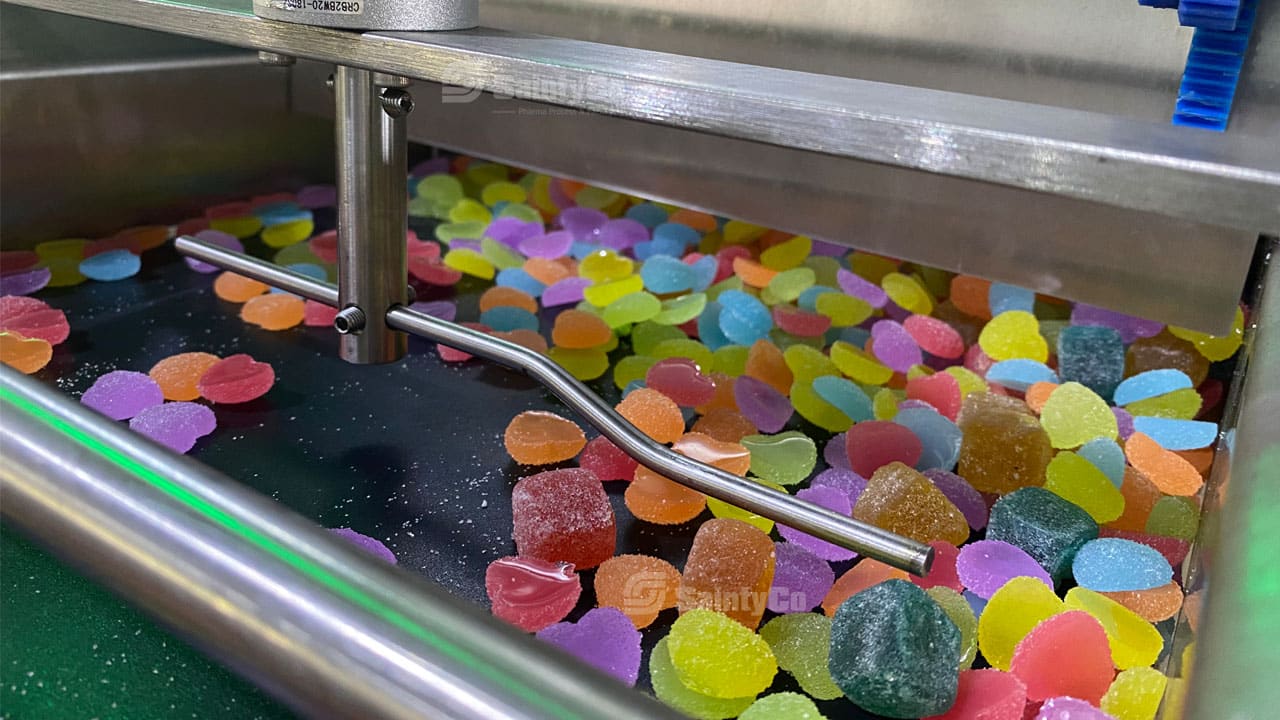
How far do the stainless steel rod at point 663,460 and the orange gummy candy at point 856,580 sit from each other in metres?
0.08

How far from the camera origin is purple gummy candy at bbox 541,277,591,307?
1416mm

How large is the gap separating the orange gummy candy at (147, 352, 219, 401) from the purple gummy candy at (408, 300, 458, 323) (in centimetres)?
29

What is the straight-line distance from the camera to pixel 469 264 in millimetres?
1519

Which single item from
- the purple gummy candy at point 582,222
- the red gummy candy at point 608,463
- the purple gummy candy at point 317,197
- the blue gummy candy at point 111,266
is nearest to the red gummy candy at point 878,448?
the red gummy candy at point 608,463

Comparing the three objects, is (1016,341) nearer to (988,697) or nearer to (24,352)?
(988,697)

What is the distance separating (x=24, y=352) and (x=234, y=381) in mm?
259

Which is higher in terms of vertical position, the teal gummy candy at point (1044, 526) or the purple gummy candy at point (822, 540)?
the teal gummy candy at point (1044, 526)

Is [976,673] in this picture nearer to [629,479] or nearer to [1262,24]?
[629,479]

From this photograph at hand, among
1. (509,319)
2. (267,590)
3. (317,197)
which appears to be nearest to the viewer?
(267,590)

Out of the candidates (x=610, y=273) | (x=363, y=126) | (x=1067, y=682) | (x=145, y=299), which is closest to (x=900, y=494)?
(x=1067, y=682)

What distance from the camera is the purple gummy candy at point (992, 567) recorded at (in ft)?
2.72

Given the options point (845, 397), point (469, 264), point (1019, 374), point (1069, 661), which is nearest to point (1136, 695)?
point (1069, 661)

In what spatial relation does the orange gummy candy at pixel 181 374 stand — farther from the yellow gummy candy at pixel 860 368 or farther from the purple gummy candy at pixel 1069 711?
the purple gummy candy at pixel 1069 711

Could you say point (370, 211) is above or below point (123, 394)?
above
